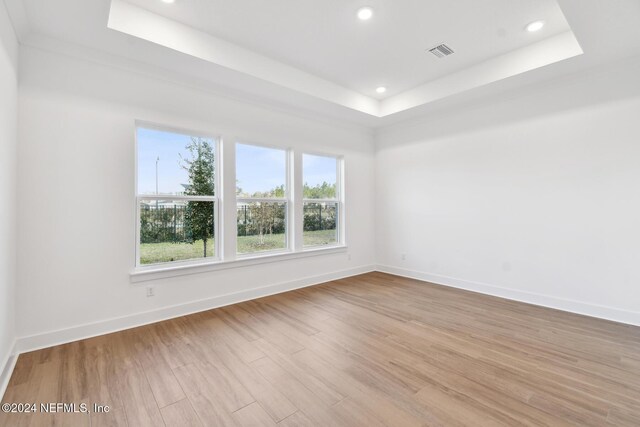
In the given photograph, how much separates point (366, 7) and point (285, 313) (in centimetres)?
336

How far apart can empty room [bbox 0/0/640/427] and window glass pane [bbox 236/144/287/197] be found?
0.03m

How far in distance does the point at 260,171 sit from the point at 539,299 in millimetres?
4205

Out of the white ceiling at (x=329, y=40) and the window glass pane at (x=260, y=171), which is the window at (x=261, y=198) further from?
the white ceiling at (x=329, y=40)

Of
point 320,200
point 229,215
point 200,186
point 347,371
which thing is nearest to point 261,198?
point 229,215

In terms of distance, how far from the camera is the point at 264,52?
3475mm

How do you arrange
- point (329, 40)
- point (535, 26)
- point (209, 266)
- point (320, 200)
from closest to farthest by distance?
point (535, 26) < point (329, 40) < point (209, 266) < point (320, 200)

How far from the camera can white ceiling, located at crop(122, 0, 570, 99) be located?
2.70m

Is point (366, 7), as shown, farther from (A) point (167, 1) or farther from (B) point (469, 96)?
(B) point (469, 96)

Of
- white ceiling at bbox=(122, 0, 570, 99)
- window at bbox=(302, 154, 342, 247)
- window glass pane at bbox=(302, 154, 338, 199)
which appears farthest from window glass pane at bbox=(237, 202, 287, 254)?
white ceiling at bbox=(122, 0, 570, 99)

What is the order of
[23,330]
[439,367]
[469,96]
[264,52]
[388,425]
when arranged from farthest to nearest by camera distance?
[469,96], [264,52], [23,330], [439,367], [388,425]

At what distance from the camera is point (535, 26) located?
3002 millimetres

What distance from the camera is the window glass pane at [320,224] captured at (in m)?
4.88

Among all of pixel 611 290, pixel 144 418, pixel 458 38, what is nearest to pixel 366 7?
pixel 458 38

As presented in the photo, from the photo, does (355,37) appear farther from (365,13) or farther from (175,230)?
(175,230)
